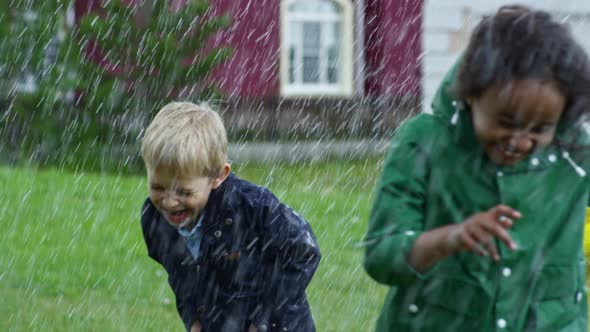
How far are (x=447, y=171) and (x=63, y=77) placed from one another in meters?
11.0

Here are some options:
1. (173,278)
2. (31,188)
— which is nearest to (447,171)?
(173,278)

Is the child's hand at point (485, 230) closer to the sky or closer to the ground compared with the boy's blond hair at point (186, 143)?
closer to the sky

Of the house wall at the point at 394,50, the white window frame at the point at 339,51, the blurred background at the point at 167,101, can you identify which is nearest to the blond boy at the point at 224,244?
the blurred background at the point at 167,101

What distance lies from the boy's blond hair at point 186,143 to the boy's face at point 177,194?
24mm

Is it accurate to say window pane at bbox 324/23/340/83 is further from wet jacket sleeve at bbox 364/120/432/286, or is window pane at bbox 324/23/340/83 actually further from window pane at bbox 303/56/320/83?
wet jacket sleeve at bbox 364/120/432/286

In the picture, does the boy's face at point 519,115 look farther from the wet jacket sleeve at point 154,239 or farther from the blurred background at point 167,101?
the wet jacket sleeve at point 154,239

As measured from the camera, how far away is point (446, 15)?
16031mm

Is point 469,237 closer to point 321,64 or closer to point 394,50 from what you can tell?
point 394,50

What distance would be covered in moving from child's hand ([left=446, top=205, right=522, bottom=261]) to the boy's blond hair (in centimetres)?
149

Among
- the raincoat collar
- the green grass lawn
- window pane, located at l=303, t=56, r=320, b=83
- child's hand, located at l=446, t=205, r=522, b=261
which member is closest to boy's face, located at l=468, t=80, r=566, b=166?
the raincoat collar

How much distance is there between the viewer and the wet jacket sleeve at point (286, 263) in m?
4.28

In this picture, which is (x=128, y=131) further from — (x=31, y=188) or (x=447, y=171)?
(x=447, y=171)

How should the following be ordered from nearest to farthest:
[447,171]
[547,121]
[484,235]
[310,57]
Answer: [484,235], [547,121], [447,171], [310,57]

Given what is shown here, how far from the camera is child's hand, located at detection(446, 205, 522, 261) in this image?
9.12 feet
